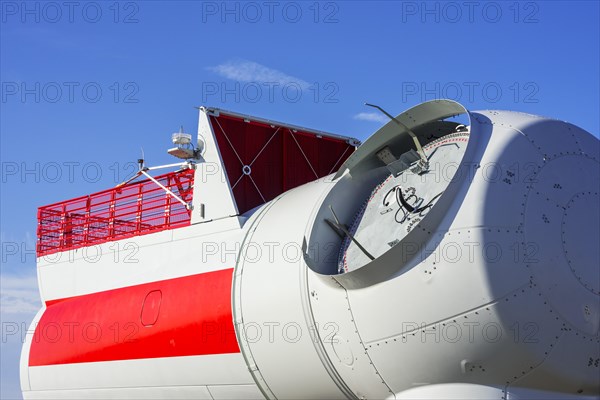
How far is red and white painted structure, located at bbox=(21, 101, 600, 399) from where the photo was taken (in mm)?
7590

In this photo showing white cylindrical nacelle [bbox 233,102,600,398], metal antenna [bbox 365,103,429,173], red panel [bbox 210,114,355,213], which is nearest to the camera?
white cylindrical nacelle [bbox 233,102,600,398]

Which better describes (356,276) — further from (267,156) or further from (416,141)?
(267,156)

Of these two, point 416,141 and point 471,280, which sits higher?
point 416,141

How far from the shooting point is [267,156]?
12.3m

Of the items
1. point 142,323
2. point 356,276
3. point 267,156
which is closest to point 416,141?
point 356,276

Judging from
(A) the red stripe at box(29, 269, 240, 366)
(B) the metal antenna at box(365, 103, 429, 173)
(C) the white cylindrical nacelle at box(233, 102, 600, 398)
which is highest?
(B) the metal antenna at box(365, 103, 429, 173)

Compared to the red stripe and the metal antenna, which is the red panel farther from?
the metal antenna

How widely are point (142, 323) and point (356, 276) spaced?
4.39 metres

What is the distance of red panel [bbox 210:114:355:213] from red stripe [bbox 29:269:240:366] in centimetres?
146

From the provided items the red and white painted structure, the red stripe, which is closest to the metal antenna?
the red and white painted structure

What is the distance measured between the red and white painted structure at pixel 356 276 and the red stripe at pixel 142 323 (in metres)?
0.03

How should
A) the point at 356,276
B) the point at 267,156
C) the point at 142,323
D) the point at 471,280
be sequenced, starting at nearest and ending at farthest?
the point at 471,280 < the point at 356,276 < the point at 142,323 < the point at 267,156

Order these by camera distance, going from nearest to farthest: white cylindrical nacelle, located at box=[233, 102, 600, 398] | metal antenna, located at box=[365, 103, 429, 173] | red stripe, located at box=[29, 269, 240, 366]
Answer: white cylindrical nacelle, located at box=[233, 102, 600, 398]
metal antenna, located at box=[365, 103, 429, 173]
red stripe, located at box=[29, 269, 240, 366]

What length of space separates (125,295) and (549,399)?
6.61 m
